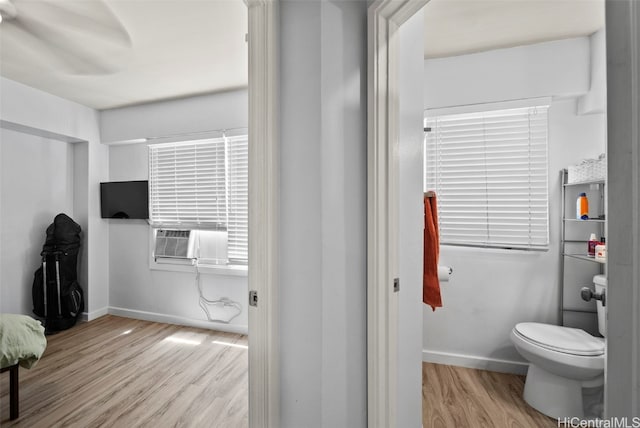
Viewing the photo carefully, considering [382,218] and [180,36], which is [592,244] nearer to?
[382,218]

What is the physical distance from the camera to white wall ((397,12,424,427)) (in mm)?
1379

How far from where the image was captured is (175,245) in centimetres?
325

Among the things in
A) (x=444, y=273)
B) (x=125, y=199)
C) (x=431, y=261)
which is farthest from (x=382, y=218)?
(x=125, y=199)

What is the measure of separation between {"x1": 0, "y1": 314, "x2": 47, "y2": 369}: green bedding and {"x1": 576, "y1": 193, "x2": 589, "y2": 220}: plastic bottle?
12.0 ft

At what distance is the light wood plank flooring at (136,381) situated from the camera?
1.82 m

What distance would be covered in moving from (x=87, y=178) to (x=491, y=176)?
13.5 feet

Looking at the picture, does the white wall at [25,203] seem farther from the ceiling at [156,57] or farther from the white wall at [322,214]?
the white wall at [322,214]

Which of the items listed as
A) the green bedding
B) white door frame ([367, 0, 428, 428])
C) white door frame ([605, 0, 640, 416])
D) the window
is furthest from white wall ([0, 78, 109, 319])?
white door frame ([605, 0, 640, 416])

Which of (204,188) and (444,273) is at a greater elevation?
(204,188)

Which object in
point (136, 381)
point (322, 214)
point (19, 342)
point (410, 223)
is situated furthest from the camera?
point (136, 381)

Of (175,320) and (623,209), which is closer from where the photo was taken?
(623,209)

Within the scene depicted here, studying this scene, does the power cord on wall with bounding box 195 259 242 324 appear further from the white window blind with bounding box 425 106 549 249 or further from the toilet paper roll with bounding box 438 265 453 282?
the white window blind with bounding box 425 106 549 249

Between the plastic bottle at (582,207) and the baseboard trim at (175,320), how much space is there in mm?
2929

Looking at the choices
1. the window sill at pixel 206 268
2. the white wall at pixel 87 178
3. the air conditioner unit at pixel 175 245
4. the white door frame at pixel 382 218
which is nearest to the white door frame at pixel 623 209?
the white door frame at pixel 382 218
